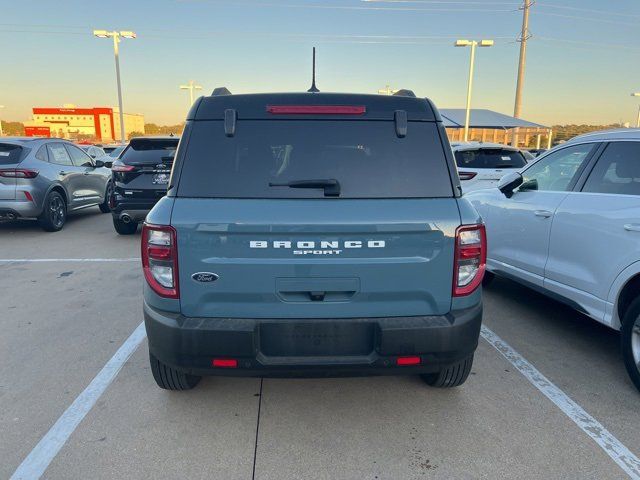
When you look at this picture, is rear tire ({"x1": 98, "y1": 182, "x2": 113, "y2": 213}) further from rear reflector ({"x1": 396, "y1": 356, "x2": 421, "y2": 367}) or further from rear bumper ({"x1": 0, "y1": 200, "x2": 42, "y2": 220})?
rear reflector ({"x1": 396, "y1": 356, "x2": 421, "y2": 367})

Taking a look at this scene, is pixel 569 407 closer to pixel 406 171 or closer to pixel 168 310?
pixel 406 171

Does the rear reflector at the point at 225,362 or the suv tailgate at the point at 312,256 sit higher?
the suv tailgate at the point at 312,256

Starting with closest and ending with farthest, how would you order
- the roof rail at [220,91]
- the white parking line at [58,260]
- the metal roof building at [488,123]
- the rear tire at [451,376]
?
1. the roof rail at [220,91]
2. the rear tire at [451,376]
3. the white parking line at [58,260]
4. the metal roof building at [488,123]

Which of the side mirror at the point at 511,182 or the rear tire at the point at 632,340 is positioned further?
the side mirror at the point at 511,182

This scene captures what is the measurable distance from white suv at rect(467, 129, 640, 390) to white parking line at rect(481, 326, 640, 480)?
557 millimetres

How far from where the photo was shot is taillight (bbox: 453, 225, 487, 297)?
2434mm

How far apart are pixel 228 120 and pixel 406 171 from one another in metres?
1.01

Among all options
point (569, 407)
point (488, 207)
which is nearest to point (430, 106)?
point (569, 407)

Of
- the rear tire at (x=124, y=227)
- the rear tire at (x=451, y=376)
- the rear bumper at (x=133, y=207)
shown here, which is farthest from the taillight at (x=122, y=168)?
the rear tire at (x=451, y=376)

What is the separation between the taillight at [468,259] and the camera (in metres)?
2.43

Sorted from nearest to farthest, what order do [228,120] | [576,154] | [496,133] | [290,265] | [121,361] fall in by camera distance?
[290,265], [228,120], [121,361], [576,154], [496,133]

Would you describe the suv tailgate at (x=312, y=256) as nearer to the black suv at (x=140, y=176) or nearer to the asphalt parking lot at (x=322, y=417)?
the asphalt parking lot at (x=322, y=417)

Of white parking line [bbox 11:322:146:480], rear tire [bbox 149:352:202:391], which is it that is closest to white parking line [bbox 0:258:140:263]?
white parking line [bbox 11:322:146:480]

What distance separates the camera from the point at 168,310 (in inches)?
96.0
